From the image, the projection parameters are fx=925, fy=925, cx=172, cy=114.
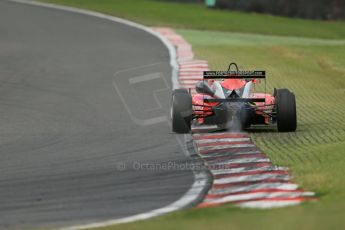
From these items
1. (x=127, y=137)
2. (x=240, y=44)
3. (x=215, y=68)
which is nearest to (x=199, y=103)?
(x=127, y=137)

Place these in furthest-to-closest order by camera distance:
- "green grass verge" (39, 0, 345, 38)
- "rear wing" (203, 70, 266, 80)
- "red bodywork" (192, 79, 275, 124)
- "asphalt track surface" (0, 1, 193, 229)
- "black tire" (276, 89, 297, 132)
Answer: "green grass verge" (39, 0, 345, 38) < "rear wing" (203, 70, 266, 80) < "red bodywork" (192, 79, 275, 124) < "black tire" (276, 89, 297, 132) < "asphalt track surface" (0, 1, 193, 229)

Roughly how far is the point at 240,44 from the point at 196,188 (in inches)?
805

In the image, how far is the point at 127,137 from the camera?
1338 cm

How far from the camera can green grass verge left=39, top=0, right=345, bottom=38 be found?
3403cm

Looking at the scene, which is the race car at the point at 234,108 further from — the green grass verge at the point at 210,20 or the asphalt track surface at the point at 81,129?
the green grass verge at the point at 210,20

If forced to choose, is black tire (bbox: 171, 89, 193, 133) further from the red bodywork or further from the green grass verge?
the green grass verge

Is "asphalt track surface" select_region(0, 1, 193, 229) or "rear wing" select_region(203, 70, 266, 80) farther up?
"rear wing" select_region(203, 70, 266, 80)

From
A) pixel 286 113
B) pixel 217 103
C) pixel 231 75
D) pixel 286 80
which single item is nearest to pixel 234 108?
pixel 217 103

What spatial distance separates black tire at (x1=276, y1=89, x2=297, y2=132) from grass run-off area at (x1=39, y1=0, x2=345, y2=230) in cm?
15

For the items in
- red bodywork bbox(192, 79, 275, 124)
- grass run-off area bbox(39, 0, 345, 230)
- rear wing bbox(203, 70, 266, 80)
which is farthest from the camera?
rear wing bbox(203, 70, 266, 80)

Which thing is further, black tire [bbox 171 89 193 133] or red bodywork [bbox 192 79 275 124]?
red bodywork [bbox 192 79 275 124]

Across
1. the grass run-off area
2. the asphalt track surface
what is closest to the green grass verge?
the grass run-off area

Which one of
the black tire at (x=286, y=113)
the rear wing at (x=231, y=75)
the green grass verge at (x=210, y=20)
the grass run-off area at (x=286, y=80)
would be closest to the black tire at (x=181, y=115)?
the rear wing at (x=231, y=75)

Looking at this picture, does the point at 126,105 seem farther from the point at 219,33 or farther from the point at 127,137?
the point at 219,33
